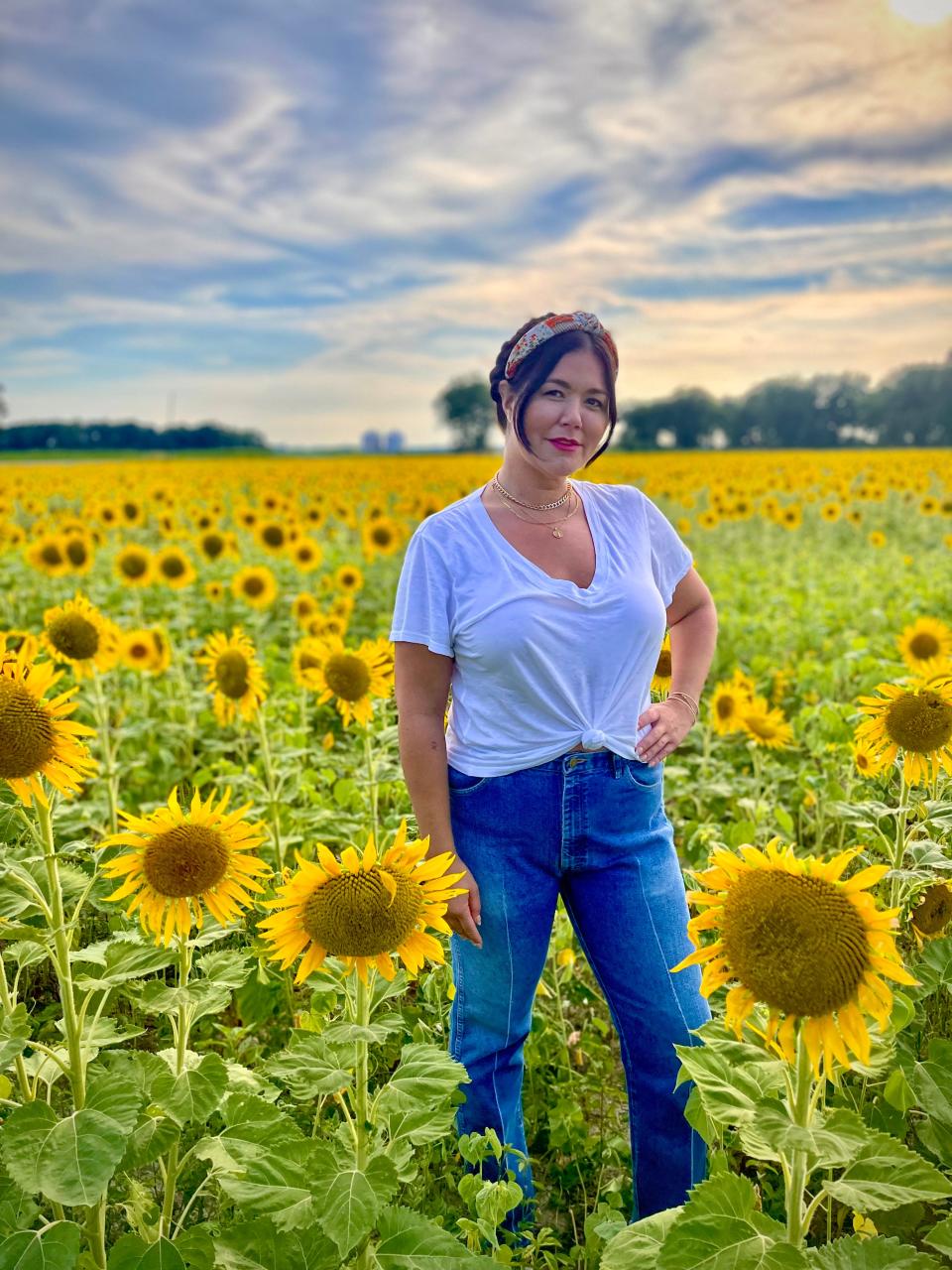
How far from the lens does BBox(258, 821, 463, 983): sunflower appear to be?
67.9 inches

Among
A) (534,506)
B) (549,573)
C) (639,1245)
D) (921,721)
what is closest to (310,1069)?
(639,1245)

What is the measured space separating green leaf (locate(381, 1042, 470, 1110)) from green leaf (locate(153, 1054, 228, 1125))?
0.32m

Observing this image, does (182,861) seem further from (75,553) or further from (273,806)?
(75,553)

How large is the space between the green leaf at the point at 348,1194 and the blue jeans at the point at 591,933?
600mm

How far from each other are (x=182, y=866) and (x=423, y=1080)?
0.60 metres

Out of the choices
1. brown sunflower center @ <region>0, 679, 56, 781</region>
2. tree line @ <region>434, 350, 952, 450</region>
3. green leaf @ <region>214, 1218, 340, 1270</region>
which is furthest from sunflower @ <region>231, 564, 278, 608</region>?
tree line @ <region>434, 350, 952, 450</region>

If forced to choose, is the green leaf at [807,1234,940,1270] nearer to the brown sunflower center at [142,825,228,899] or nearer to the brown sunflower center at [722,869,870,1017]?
the brown sunflower center at [722,869,870,1017]

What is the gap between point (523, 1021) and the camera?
7.70 ft

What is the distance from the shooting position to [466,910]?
2.20m

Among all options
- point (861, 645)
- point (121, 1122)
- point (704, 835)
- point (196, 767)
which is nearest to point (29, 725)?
point (121, 1122)

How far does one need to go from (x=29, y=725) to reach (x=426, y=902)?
83 centimetres

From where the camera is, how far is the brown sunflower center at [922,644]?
187 inches

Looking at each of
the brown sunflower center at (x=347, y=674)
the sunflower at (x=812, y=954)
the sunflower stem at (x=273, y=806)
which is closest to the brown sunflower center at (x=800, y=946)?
the sunflower at (x=812, y=954)

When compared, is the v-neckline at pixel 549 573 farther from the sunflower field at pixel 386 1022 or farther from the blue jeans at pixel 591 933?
the sunflower field at pixel 386 1022
